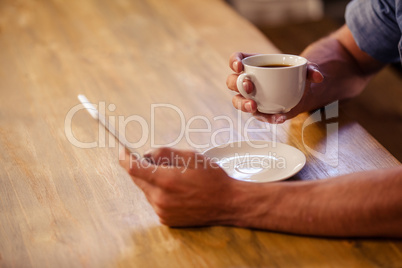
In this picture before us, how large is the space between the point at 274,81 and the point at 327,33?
1.68 meters

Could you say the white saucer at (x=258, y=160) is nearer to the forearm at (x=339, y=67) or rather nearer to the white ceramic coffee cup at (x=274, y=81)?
the white ceramic coffee cup at (x=274, y=81)

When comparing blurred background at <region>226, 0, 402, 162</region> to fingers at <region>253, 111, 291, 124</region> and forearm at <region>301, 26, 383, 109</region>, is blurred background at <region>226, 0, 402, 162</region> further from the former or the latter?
fingers at <region>253, 111, 291, 124</region>

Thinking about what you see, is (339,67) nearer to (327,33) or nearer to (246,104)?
(246,104)

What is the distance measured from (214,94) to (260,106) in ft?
1.04

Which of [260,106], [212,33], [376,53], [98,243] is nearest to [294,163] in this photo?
[260,106]

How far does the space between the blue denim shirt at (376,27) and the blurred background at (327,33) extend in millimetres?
165

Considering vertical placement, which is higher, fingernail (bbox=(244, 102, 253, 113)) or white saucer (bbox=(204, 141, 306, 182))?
fingernail (bbox=(244, 102, 253, 113))

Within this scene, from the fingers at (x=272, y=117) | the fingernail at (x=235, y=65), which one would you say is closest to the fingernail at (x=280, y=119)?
the fingers at (x=272, y=117)

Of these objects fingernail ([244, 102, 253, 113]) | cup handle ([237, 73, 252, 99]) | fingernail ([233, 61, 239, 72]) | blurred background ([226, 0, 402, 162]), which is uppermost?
fingernail ([233, 61, 239, 72])

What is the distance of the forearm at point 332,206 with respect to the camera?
0.73 metres

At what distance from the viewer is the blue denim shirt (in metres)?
1.29

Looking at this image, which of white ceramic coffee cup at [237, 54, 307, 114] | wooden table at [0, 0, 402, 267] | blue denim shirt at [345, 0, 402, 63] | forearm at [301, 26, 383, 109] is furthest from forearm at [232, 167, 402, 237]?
blue denim shirt at [345, 0, 402, 63]

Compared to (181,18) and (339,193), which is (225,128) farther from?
(181,18)

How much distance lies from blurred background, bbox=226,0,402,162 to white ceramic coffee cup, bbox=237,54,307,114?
0.25 m
